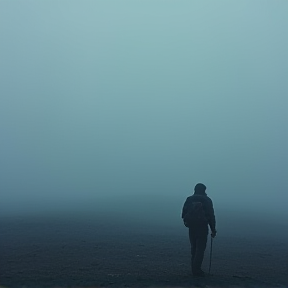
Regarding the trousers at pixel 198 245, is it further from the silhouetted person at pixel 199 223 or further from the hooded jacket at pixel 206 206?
the hooded jacket at pixel 206 206

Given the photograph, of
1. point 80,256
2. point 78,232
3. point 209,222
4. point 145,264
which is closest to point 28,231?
point 78,232

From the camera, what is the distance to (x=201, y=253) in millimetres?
12836

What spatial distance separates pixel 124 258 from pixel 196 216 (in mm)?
→ 4538

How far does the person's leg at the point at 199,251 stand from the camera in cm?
1282

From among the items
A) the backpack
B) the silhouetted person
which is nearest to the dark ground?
the silhouetted person

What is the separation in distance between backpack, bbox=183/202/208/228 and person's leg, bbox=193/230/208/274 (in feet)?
1.07

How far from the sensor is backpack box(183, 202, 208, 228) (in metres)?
12.9

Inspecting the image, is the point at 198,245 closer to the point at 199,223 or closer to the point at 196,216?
the point at 199,223

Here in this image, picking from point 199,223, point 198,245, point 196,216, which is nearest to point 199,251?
point 198,245

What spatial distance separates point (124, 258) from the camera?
53.4 feet

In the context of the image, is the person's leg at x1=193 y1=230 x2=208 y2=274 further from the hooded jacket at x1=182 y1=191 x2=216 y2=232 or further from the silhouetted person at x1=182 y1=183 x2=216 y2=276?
the hooded jacket at x1=182 y1=191 x2=216 y2=232

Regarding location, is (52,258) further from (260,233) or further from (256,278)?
(260,233)

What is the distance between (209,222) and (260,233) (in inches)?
672

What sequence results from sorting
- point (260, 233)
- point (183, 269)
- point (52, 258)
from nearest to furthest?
point (183, 269) < point (52, 258) < point (260, 233)
